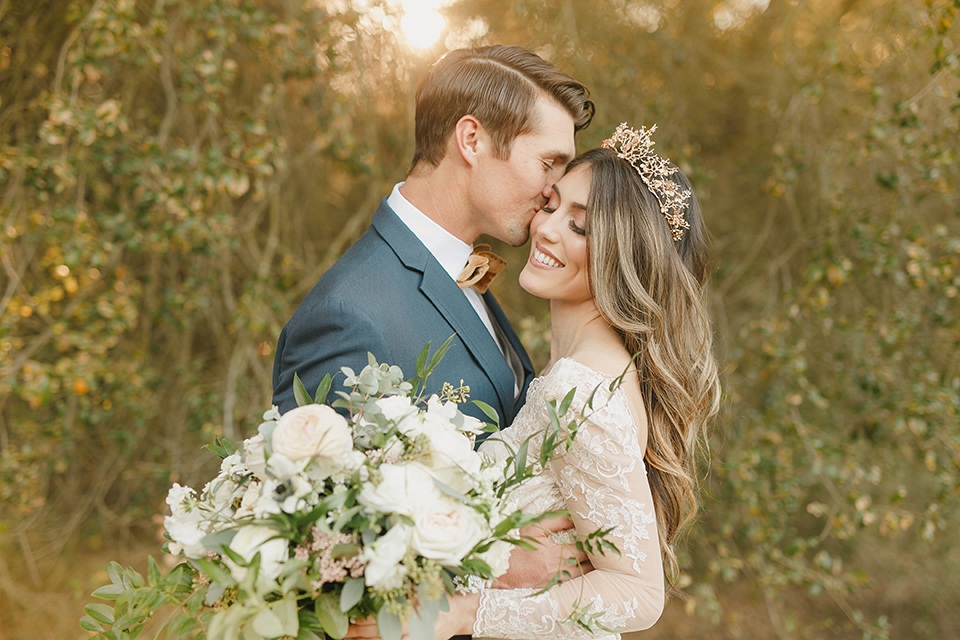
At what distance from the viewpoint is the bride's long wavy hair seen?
175cm

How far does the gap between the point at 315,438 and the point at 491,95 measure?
137 centimetres

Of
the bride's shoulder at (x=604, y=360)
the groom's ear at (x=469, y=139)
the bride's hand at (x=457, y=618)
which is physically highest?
the groom's ear at (x=469, y=139)

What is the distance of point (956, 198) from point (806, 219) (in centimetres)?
71

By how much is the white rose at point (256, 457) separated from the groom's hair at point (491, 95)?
1.21 metres

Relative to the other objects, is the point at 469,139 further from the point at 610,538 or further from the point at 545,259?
the point at 610,538

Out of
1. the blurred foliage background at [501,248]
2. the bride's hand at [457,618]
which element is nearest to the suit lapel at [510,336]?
the blurred foliage background at [501,248]

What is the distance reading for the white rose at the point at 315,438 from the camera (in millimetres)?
989

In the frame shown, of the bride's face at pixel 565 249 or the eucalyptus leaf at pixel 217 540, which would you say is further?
the bride's face at pixel 565 249

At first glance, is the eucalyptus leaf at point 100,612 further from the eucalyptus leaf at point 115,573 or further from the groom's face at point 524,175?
the groom's face at point 524,175

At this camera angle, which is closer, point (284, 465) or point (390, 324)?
point (284, 465)

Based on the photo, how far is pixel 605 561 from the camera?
1493mm

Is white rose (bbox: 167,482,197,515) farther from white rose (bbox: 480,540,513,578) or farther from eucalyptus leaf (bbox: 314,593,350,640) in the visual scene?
white rose (bbox: 480,540,513,578)

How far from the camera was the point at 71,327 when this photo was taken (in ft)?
10.7

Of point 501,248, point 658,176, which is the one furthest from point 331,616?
point 501,248
